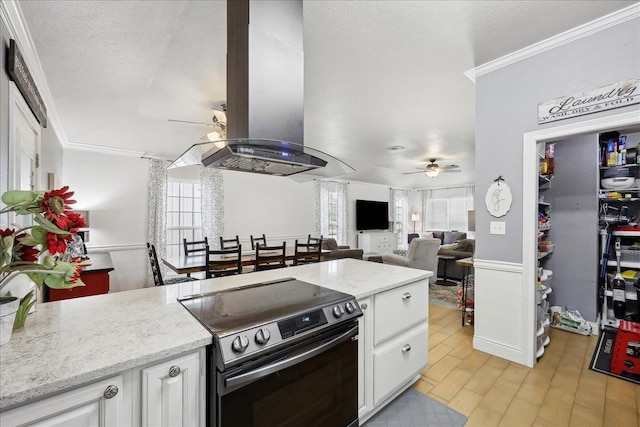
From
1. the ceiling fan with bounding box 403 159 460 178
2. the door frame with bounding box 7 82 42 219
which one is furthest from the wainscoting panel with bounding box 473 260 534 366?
the door frame with bounding box 7 82 42 219

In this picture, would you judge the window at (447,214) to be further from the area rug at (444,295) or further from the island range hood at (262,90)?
the island range hood at (262,90)

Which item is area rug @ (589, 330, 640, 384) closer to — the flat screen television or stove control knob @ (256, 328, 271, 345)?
stove control knob @ (256, 328, 271, 345)

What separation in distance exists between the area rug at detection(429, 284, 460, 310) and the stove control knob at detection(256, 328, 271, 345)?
3.47 metres

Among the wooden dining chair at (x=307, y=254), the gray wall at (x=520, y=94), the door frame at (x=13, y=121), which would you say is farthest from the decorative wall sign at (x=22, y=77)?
the gray wall at (x=520, y=94)

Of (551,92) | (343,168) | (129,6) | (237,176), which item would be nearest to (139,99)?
(129,6)

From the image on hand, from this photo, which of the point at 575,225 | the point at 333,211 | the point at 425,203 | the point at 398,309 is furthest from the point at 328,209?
the point at 398,309

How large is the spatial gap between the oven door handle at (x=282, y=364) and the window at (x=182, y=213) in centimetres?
468

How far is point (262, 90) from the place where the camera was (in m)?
1.49

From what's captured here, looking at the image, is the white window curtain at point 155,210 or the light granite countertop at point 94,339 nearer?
the light granite countertop at point 94,339

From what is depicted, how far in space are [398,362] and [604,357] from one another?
2081 mm

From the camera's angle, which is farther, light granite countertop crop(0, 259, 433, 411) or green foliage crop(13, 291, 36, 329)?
green foliage crop(13, 291, 36, 329)

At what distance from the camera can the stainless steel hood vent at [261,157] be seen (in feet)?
4.58

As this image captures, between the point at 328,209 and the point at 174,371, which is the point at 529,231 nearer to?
the point at 174,371

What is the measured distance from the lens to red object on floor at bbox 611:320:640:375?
7.08ft
